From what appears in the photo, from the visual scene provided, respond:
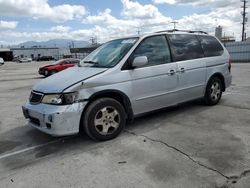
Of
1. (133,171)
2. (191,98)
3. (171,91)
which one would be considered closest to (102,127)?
(133,171)

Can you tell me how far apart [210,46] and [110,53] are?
2712mm

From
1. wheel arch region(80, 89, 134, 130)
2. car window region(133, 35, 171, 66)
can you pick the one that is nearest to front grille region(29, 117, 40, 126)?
wheel arch region(80, 89, 134, 130)

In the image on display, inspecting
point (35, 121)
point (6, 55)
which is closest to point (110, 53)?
point (35, 121)

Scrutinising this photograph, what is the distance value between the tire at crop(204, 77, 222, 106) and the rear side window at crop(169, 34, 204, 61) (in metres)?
0.78

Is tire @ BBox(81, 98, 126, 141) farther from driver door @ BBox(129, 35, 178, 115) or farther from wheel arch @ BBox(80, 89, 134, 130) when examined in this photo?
driver door @ BBox(129, 35, 178, 115)

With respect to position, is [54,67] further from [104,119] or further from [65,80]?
[104,119]

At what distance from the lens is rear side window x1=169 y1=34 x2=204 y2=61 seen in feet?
18.7

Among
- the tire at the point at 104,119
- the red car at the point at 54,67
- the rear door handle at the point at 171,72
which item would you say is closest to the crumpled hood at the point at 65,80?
the tire at the point at 104,119

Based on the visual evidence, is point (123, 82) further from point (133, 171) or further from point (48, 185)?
point (48, 185)

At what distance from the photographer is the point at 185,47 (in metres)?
5.94

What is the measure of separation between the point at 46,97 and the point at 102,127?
1063mm

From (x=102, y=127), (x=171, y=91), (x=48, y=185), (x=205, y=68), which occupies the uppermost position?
(x=205, y=68)

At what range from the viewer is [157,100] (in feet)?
17.5

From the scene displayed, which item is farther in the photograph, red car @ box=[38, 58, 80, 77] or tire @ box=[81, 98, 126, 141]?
red car @ box=[38, 58, 80, 77]
